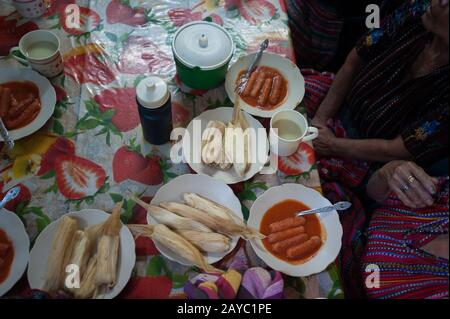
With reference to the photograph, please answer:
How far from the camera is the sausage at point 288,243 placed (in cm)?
113

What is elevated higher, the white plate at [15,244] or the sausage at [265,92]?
the sausage at [265,92]

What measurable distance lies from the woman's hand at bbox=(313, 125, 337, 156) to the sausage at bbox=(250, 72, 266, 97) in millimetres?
416

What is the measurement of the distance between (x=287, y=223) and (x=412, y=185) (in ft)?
1.37

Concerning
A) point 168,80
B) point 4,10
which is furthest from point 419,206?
point 4,10

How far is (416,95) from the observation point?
53.6 inches

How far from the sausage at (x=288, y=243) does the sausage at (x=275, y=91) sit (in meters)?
0.47

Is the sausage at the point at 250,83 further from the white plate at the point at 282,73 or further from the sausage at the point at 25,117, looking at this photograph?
A: the sausage at the point at 25,117

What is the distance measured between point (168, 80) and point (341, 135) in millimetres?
744

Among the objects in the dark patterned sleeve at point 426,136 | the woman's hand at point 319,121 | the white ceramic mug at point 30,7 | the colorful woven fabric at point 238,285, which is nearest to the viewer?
the colorful woven fabric at point 238,285

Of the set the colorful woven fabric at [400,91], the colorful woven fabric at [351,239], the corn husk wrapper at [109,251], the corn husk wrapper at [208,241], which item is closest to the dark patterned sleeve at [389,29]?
the colorful woven fabric at [400,91]

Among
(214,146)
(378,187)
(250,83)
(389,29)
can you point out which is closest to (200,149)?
(214,146)

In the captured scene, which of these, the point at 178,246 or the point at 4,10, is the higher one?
the point at 4,10

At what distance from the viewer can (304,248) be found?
1.13 m
